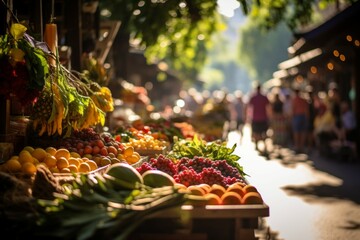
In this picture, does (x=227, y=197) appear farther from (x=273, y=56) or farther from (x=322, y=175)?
(x=273, y=56)

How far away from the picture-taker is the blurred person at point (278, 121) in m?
25.3

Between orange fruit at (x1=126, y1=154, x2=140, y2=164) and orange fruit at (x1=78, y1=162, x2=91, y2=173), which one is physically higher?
orange fruit at (x1=126, y1=154, x2=140, y2=164)

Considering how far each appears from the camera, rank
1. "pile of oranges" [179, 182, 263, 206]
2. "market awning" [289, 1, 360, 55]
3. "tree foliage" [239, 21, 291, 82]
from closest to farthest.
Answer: "pile of oranges" [179, 182, 263, 206] → "market awning" [289, 1, 360, 55] → "tree foliage" [239, 21, 291, 82]

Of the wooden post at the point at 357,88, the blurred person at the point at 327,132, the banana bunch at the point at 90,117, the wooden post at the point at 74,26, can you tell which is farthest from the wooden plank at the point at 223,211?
the wooden post at the point at 357,88

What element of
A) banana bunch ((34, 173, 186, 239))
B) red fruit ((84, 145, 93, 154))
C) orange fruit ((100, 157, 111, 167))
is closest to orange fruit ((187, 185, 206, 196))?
banana bunch ((34, 173, 186, 239))

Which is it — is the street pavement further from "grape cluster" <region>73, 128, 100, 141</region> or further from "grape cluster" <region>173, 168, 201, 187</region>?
"grape cluster" <region>73, 128, 100, 141</region>

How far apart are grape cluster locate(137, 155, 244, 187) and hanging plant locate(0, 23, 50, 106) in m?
1.23

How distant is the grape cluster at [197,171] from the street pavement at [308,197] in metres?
0.33

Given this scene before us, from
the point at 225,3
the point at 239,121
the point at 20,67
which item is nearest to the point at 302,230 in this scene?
the point at 225,3

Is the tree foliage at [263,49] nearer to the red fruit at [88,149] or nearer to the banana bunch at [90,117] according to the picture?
the red fruit at [88,149]

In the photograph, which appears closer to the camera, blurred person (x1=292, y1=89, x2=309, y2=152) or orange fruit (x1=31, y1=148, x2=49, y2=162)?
orange fruit (x1=31, y1=148, x2=49, y2=162)

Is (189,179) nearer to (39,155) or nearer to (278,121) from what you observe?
(39,155)

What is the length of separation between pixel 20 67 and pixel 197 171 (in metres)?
2.03

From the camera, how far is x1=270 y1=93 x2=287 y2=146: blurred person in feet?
83.0
